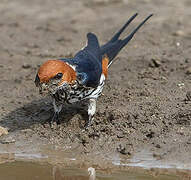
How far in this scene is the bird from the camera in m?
6.12

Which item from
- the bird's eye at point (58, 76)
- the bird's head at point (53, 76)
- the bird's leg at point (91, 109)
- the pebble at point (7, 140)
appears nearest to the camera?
the bird's head at point (53, 76)

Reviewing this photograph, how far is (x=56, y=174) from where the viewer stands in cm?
613

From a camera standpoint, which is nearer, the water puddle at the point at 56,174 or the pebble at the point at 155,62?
the water puddle at the point at 56,174

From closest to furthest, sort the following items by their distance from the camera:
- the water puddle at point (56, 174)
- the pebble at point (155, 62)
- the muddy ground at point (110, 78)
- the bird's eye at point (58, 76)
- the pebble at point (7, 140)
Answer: the water puddle at point (56, 174)
the bird's eye at point (58, 76)
the muddy ground at point (110, 78)
the pebble at point (7, 140)
the pebble at point (155, 62)

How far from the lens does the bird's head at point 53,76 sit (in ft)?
19.9

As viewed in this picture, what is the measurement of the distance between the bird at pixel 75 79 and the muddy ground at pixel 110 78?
287mm

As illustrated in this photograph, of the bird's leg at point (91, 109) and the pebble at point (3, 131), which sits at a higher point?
the bird's leg at point (91, 109)

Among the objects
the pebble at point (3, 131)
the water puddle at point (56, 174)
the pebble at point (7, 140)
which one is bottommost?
the water puddle at point (56, 174)

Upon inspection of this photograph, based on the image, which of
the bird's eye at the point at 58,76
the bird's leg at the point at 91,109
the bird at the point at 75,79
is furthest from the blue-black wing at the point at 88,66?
the bird's eye at the point at 58,76

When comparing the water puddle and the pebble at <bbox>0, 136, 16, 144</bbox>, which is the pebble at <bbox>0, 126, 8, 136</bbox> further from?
the water puddle

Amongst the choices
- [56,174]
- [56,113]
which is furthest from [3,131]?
[56,174]

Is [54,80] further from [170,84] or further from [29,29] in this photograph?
[29,29]

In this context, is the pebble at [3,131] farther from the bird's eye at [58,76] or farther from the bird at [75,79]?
the bird's eye at [58,76]

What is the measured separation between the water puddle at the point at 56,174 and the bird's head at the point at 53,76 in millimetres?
821
